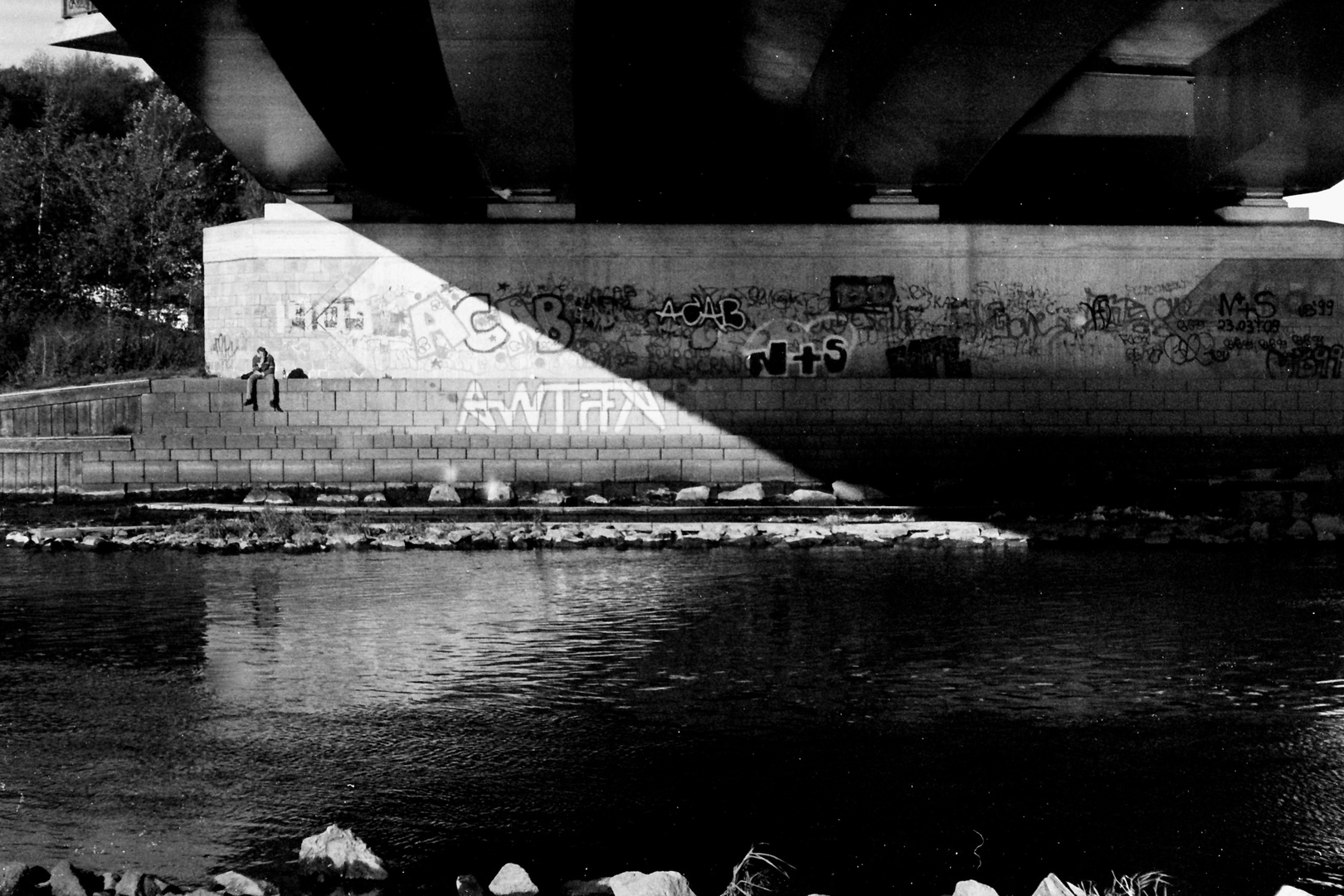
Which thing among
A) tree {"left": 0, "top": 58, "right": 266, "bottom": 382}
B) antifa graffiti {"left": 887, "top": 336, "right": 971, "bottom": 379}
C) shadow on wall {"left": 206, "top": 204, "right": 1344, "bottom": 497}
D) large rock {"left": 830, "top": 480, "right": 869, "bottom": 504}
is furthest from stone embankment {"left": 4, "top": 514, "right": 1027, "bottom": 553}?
tree {"left": 0, "top": 58, "right": 266, "bottom": 382}

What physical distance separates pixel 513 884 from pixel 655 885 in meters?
0.67

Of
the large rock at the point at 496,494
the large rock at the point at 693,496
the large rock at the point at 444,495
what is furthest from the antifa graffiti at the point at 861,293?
→ the large rock at the point at 444,495

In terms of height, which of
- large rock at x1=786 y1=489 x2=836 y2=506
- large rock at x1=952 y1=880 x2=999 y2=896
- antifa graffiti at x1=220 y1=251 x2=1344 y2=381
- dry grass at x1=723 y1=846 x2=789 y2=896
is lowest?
dry grass at x1=723 y1=846 x2=789 y2=896

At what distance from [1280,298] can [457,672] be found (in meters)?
26.5

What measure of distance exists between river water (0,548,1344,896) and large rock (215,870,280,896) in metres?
0.27

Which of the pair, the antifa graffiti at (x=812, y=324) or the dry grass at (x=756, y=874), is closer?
the dry grass at (x=756, y=874)

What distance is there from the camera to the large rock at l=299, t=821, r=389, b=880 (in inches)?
235

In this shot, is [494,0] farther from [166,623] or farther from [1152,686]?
[1152,686]

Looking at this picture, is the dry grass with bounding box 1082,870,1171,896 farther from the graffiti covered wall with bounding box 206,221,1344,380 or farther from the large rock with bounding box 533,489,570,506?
the graffiti covered wall with bounding box 206,221,1344,380

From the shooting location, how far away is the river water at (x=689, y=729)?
6.38 meters

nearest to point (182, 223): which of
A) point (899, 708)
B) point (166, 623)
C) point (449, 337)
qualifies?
point (449, 337)

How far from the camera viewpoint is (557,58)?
21.9m

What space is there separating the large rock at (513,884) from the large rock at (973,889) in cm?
171

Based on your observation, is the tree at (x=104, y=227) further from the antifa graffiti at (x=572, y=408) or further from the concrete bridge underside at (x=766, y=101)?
the antifa graffiti at (x=572, y=408)
